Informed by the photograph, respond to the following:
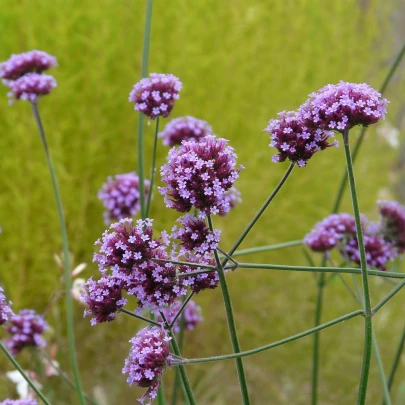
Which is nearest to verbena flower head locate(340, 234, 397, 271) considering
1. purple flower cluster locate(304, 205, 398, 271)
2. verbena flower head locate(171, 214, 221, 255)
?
purple flower cluster locate(304, 205, 398, 271)

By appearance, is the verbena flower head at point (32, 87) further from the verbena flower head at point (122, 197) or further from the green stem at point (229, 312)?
the green stem at point (229, 312)

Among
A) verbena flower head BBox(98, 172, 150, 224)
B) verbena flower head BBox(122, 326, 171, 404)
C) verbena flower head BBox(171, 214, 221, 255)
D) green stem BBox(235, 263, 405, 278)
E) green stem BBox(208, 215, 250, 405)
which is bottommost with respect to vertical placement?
verbena flower head BBox(122, 326, 171, 404)

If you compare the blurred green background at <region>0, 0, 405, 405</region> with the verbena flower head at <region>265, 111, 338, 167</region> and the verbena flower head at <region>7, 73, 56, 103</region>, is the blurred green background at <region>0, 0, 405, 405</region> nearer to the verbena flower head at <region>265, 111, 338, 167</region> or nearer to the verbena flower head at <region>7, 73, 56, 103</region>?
the verbena flower head at <region>7, 73, 56, 103</region>

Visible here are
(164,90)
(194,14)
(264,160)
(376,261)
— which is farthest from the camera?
(264,160)

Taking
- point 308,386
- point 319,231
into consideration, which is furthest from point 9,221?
point 319,231

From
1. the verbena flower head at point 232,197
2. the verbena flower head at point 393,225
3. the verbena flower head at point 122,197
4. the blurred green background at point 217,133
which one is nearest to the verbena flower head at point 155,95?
the verbena flower head at point 232,197

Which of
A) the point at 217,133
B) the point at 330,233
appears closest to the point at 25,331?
the point at 330,233

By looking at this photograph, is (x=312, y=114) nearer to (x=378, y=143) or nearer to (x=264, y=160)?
(x=264, y=160)
